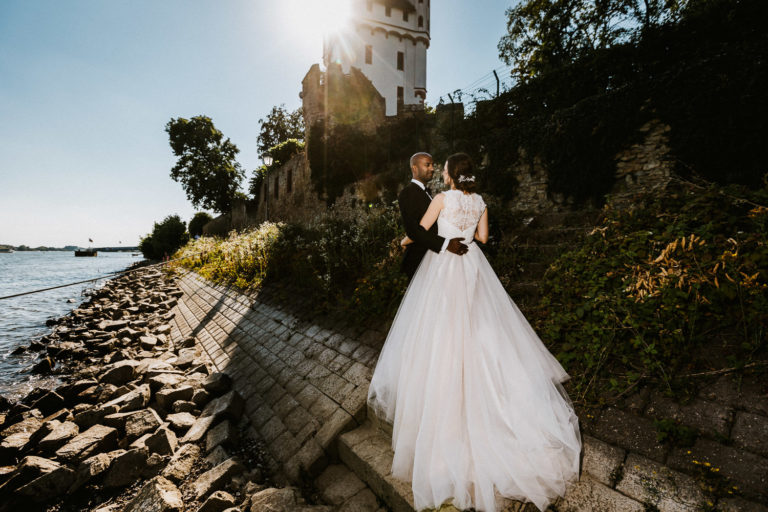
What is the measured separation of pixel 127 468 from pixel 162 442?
33 centimetres

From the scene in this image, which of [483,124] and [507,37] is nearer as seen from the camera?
[483,124]

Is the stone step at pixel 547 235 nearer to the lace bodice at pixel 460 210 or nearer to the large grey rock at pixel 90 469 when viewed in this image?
the lace bodice at pixel 460 210

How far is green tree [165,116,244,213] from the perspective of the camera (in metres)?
33.3

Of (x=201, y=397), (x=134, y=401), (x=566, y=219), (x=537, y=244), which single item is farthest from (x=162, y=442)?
(x=566, y=219)

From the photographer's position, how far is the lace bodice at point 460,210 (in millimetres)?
2627

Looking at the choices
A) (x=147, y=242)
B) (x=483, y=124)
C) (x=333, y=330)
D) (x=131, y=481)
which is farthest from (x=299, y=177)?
(x=147, y=242)

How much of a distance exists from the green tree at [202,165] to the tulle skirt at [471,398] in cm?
3659

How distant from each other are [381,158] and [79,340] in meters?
15.0

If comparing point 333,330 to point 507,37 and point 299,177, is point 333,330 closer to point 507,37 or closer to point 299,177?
point 299,177

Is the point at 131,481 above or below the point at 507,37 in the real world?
below

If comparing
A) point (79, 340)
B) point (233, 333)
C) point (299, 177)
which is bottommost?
point (79, 340)

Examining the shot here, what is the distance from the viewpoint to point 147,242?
4469 centimetres

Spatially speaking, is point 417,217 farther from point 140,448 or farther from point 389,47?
point 389,47

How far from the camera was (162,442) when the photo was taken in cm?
346
